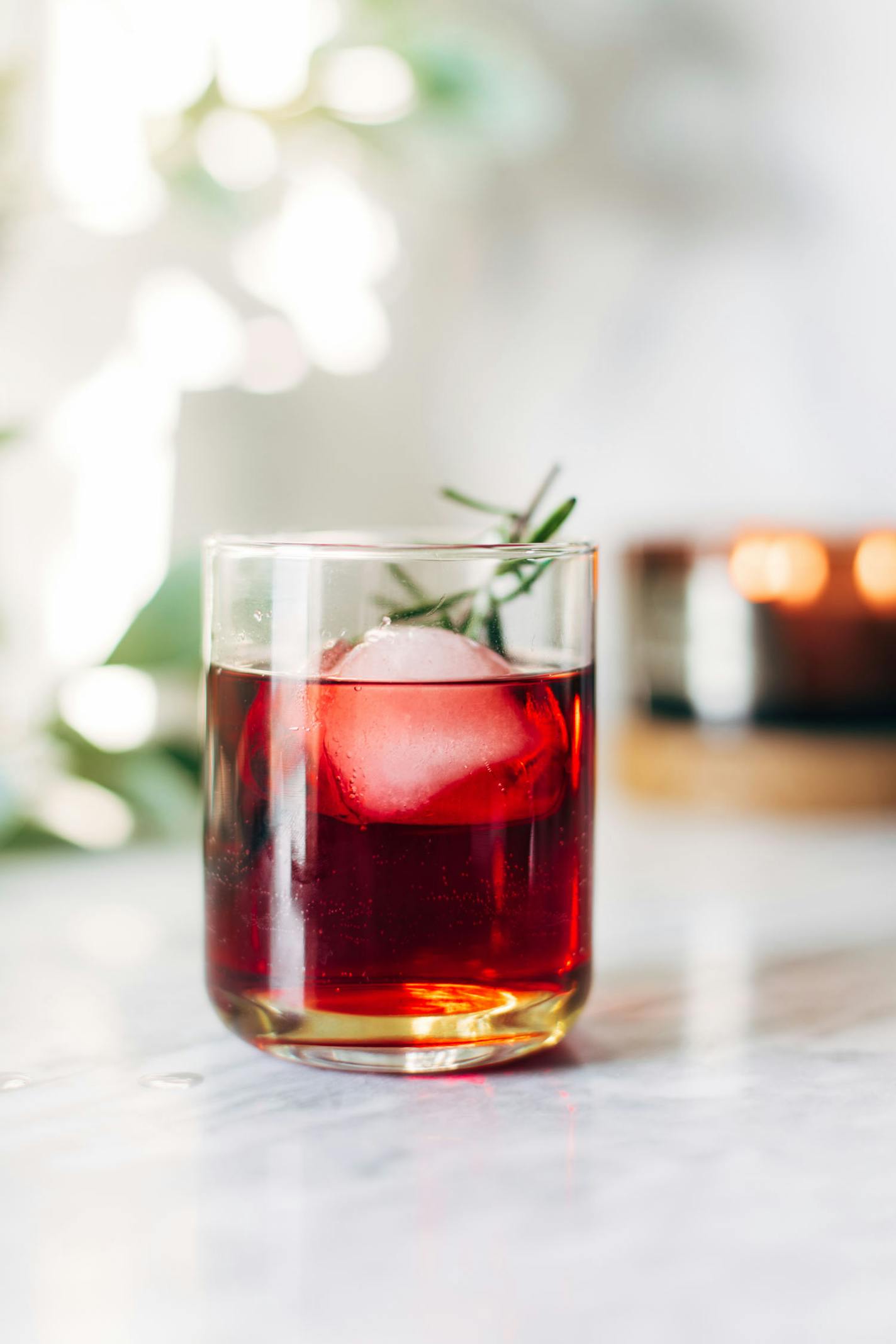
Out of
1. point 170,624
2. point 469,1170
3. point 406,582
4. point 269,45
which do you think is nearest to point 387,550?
point 406,582

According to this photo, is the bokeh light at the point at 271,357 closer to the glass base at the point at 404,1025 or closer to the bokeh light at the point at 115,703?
the bokeh light at the point at 115,703

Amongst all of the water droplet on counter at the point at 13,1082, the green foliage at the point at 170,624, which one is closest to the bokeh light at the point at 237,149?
the green foliage at the point at 170,624

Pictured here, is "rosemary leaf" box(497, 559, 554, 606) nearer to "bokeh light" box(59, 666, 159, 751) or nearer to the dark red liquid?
the dark red liquid

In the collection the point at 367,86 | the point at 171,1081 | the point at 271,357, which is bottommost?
the point at 171,1081

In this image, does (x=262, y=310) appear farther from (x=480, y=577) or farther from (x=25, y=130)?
(x=480, y=577)

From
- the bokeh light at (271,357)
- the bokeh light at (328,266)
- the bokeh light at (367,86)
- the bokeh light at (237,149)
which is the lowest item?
the bokeh light at (271,357)

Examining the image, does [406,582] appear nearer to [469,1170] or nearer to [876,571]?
[469,1170]

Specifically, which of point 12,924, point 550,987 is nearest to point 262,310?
point 12,924

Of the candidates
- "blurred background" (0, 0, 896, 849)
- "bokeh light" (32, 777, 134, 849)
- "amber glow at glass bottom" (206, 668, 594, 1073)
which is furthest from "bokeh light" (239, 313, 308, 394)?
"amber glow at glass bottom" (206, 668, 594, 1073)
